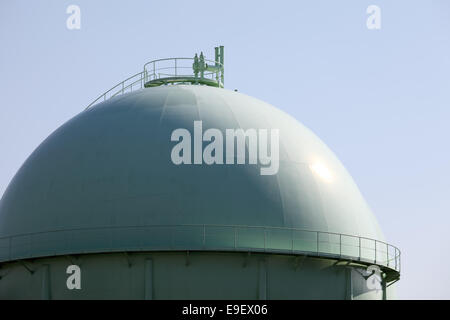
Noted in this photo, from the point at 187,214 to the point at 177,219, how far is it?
0.36 meters

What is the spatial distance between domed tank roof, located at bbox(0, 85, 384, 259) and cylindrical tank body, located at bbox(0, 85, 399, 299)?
46mm

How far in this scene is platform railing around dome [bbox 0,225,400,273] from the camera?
34.4m

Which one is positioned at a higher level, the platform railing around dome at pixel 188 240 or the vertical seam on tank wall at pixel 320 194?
the vertical seam on tank wall at pixel 320 194

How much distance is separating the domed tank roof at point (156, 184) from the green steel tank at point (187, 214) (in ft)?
0.15

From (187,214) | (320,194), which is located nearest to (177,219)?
(187,214)

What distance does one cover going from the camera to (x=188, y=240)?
3441 centimetres

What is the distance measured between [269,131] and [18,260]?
9.67 m

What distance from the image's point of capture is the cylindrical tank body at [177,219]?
34.6m

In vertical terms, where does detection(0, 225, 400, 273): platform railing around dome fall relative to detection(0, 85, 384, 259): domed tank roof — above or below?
below

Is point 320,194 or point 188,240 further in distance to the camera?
point 320,194

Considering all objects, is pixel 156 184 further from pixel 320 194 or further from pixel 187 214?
pixel 320 194

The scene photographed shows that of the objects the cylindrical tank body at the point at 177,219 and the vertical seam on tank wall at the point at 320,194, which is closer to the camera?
the cylindrical tank body at the point at 177,219

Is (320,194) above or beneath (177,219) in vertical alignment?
above
